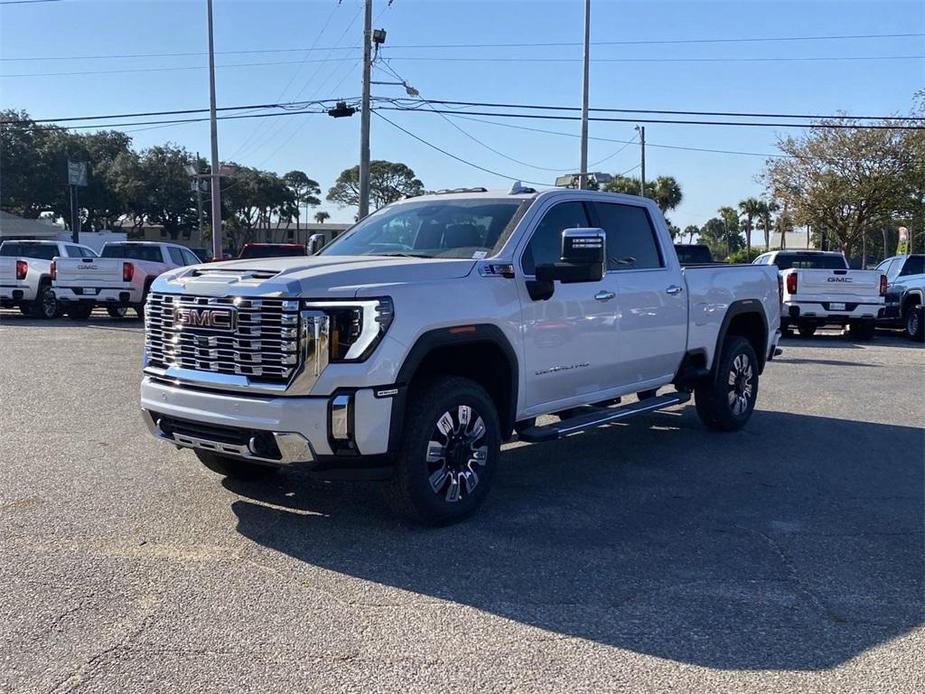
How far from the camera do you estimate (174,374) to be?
534 centimetres

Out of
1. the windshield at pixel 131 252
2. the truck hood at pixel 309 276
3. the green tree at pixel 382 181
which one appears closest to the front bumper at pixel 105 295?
the windshield at pixel 131 252

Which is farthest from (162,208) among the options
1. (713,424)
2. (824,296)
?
(713,424)

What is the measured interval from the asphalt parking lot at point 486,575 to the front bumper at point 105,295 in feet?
39.5

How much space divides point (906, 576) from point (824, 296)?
13.9m

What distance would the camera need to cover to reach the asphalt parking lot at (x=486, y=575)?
3.61 m

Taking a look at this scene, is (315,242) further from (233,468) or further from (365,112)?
(365,112)

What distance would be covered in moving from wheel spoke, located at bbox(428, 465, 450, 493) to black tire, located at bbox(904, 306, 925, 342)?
1605cm

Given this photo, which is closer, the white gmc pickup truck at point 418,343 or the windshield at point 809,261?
the white gmc pickup truck at point 418,343

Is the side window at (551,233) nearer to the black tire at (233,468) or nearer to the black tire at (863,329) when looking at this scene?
the black tire at (233,468)

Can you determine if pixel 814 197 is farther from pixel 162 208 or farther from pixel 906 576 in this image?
pixel 162 208

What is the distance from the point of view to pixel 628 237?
7.27 m

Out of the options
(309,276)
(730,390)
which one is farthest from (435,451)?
(730,390)

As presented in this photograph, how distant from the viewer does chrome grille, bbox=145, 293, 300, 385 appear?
4824mm

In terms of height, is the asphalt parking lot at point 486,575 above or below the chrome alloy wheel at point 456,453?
below
